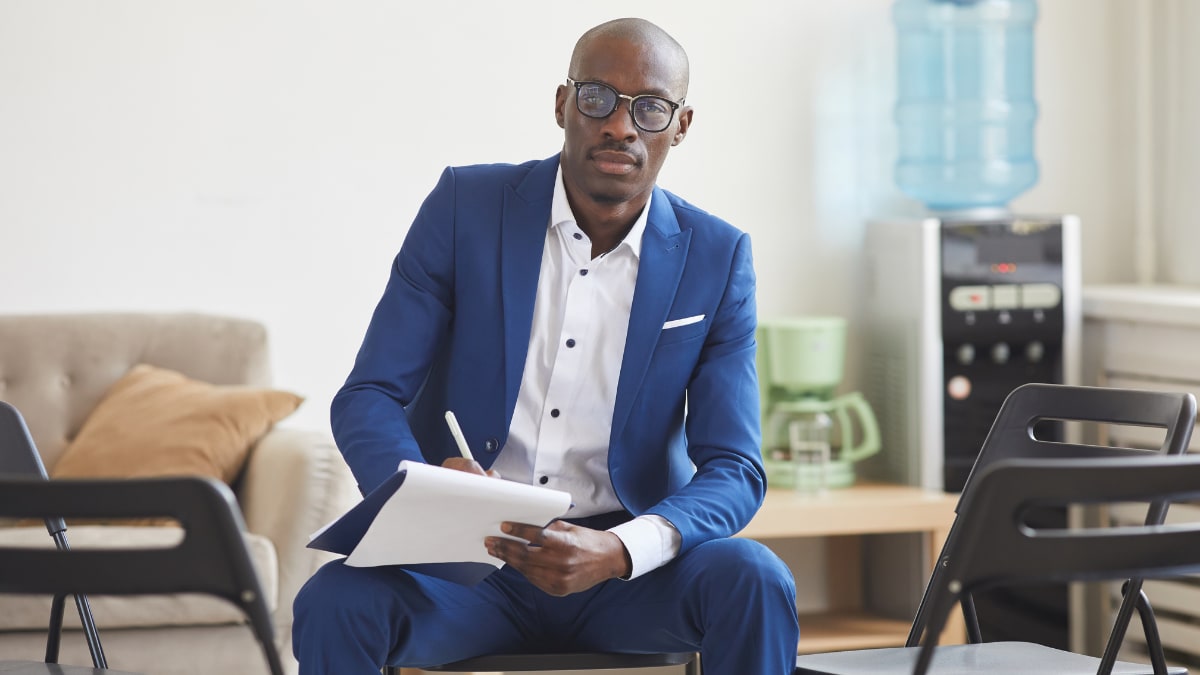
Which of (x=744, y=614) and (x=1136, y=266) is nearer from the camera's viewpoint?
(x=744, y=614)

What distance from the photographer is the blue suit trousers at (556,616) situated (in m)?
1.74

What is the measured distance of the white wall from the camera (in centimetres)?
330

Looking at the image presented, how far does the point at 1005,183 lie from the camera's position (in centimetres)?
357

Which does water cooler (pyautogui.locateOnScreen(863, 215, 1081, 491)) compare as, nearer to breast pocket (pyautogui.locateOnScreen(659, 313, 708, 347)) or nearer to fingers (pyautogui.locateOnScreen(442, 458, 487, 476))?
breast pocket (pyautogui.locateOnScreen(659, 313, 708, 347))

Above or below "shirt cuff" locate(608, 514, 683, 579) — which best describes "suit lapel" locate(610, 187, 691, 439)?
above

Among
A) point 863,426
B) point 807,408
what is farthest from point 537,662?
point 863,426

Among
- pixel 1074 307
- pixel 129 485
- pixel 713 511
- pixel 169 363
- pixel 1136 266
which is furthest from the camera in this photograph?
pixel 1136 266

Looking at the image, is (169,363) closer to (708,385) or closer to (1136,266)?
(708,385)

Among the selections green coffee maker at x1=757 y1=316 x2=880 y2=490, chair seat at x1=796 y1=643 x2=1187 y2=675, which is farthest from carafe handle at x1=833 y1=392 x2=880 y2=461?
chair seat at x1=796 y1=643 x2=1187 y2=675

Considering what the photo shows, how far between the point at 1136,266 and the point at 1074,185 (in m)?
0.28

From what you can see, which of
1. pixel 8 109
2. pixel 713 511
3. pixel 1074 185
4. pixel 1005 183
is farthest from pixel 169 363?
pixel 1074 185

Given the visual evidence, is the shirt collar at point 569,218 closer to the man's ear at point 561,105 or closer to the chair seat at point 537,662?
the man's ear at point 561,105

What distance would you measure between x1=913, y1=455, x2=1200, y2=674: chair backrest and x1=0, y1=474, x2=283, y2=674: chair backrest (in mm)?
610

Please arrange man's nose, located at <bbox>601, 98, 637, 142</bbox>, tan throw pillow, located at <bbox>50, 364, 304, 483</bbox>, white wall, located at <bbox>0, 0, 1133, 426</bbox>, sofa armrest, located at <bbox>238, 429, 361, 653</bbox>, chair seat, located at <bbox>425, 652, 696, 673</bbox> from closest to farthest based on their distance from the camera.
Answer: chair seat, located at <bbox>425, 652, 696, 673</bbox>
man's nose, located at <bbox>601, 98, 637, 142</bbox>
sofa armrest, located at <bbox>238, 429, 361, 653</bbox>
tan throw pillow, located at <bbox>50, 364, 304, 483</bbox>
white wall, located at <bbox>0, 0, 1133, 426</bbox>
